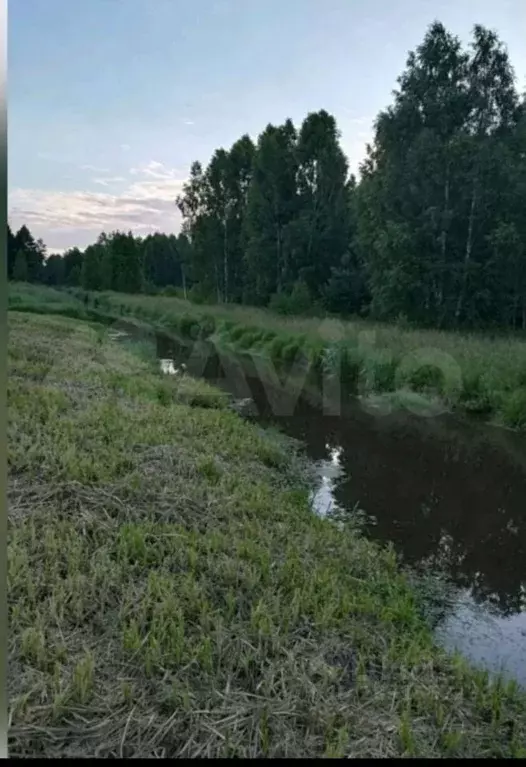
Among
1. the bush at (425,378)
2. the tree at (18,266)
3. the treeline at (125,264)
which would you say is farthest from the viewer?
the treeline at (125,264)

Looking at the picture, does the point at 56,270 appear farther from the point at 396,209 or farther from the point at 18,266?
the point at 18,266

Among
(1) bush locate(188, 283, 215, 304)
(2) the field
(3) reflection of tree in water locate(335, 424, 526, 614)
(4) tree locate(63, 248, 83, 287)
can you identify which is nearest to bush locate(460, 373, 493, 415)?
(2) the field

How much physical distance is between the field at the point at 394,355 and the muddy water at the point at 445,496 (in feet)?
1.13

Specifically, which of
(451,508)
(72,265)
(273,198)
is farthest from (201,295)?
(451,508)

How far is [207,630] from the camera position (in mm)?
1537

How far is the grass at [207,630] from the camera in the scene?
1221 millimetres

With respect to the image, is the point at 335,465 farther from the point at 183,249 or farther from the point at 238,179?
the point at 183,249

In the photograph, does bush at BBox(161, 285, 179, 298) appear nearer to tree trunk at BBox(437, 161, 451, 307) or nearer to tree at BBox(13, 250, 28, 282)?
tree trunk at BBox(437, 161, 451, 307)

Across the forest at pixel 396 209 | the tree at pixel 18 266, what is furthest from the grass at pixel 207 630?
the forest at pixel 396 209

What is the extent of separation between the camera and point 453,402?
502 cm

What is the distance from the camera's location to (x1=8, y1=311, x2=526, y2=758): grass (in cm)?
122

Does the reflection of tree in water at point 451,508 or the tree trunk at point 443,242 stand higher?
the tree trunk at point 443,242

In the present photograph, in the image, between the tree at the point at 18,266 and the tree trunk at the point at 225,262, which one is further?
the tree trunk at the point at 225,262

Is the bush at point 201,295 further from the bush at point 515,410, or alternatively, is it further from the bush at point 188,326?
the bush at point 515,410
